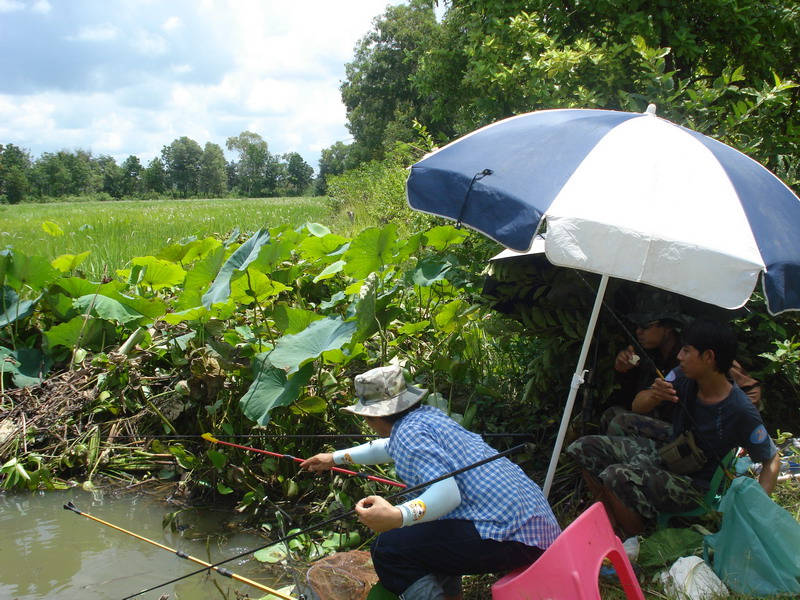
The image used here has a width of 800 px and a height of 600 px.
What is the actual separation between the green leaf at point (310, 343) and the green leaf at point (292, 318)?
21 centimetres

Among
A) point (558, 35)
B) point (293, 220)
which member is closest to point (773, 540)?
point (558, 35)

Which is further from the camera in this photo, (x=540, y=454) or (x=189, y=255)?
(x=189, y=255)

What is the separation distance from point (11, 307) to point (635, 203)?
4.59 metres

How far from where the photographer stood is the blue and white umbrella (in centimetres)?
215

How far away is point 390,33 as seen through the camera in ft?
119

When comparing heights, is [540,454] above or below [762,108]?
below

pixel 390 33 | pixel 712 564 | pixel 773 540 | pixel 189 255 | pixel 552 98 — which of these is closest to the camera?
pixel 773 540

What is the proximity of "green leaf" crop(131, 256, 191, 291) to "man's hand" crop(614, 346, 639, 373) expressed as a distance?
130 inches

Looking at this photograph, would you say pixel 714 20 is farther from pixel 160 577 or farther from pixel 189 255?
pixel 160 577

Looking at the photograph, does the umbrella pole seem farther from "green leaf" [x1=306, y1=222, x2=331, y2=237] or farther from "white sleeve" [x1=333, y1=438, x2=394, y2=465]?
"green leaf" [x1=306, y1=222, x2=331, y2=237]

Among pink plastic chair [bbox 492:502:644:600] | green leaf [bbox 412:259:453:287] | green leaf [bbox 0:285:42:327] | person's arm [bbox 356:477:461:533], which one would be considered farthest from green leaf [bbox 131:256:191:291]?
pink plastic chair [bbox 492:502:644:600]

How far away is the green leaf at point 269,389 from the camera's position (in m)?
3.53

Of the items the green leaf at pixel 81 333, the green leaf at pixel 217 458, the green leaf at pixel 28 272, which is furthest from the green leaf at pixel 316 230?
the green leaf at pixel 217 458

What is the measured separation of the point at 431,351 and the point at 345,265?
81 cm
